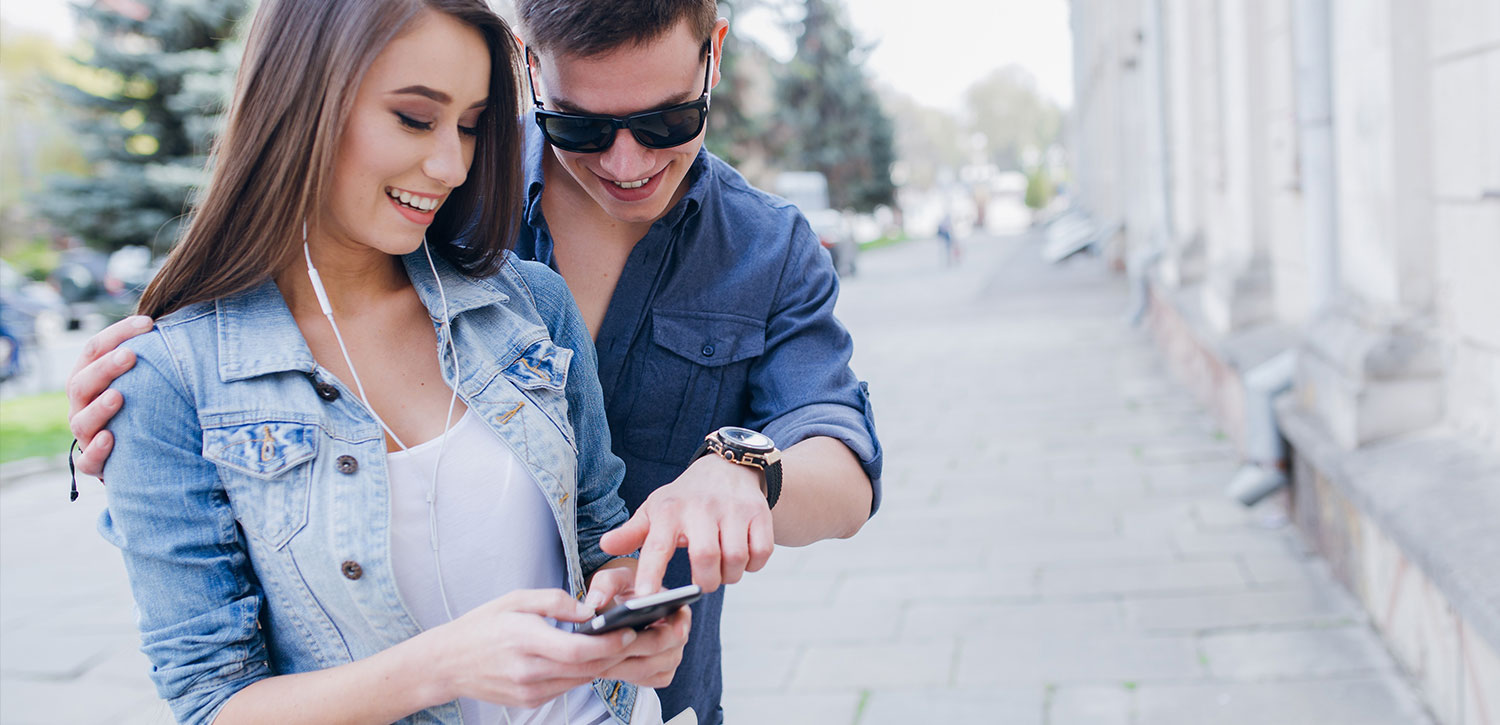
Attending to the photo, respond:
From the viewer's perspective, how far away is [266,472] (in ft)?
4.83

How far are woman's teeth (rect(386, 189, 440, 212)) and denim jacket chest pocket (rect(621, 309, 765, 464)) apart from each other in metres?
0.47

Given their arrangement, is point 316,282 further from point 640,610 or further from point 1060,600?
point 1060,600

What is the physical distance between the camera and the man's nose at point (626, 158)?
192 cm

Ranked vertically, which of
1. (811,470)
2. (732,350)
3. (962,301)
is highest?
(732,350)

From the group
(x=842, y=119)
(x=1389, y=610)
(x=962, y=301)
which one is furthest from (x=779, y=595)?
(x=842, y=119)

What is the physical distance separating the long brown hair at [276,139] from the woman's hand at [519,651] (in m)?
0.53

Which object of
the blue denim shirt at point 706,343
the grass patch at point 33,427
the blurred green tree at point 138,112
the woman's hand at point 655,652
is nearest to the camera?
the woman's hand at point 655,652

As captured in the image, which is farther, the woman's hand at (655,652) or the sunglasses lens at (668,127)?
the sunglasses lens at (668,127)

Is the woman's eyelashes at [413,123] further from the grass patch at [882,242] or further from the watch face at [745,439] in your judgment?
the grass patch at [882,242]

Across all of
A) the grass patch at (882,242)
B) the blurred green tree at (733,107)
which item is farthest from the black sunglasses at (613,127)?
the grass patch at (882,242)

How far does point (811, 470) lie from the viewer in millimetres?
1871

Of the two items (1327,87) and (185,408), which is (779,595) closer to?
(1327,87)

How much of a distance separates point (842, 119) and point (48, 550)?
121ft

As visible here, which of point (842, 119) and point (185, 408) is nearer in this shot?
point (185, 408)
